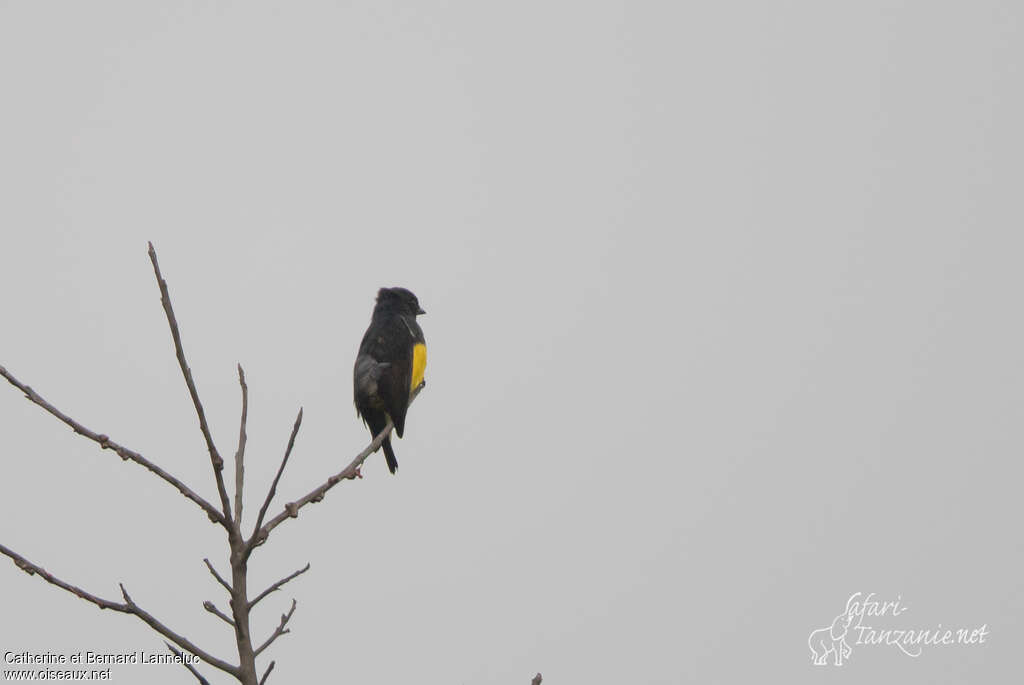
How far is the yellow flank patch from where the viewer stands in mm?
9227

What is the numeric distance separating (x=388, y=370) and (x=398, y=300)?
1295 mm

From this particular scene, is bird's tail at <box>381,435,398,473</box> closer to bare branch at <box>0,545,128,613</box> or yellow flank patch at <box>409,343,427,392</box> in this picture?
yellow flank patch at <box>409,343,427,392</box>

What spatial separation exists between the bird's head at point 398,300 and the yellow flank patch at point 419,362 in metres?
0.65

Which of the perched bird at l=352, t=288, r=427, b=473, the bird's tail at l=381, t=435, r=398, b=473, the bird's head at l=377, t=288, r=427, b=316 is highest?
the bird's head at l=377, t=288, r=427, b=316

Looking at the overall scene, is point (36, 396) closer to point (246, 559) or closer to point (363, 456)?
point (246, 559)

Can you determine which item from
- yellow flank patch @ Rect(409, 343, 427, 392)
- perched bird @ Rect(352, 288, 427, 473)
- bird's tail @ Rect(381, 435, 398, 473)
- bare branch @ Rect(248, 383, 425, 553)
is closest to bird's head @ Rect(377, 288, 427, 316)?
perched bird @ Rect(352, 288, 427, 473)

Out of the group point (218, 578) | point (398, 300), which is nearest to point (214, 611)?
point (218, 578)

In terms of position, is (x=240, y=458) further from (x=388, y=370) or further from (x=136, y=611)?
(x=388, y=370)

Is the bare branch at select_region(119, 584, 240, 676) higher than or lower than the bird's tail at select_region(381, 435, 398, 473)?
lower

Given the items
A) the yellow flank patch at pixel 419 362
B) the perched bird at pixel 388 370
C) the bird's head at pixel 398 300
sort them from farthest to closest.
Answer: the bird's head at pixel 398 300 < the yellow flank patch at pixel 419 362 < the perched bird at pixel 388 370

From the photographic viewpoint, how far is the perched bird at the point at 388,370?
8977 millimetres

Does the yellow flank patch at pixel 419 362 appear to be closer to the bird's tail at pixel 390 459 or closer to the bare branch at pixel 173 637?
the bird's tail at pixel 390 459

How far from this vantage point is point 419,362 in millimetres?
9367

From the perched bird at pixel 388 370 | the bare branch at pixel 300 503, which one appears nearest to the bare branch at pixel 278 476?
the bare branch at pixel 300 503
